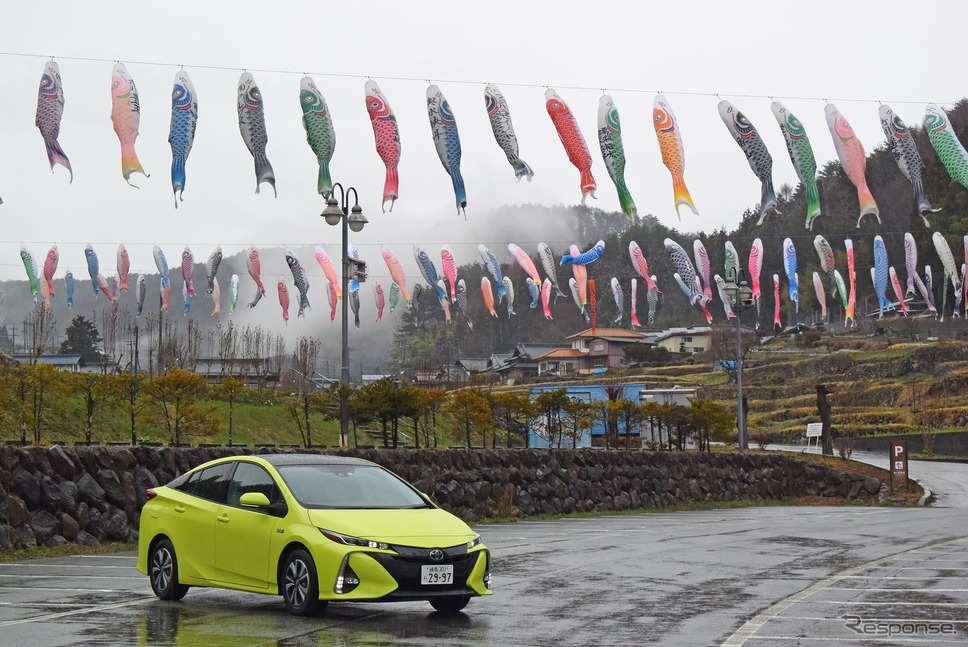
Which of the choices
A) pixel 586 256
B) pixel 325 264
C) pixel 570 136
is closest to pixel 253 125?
pixel 570 136

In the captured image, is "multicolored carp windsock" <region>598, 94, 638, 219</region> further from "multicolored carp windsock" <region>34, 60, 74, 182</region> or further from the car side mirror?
the car side mirror

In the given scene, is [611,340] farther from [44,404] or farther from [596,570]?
[596,570]

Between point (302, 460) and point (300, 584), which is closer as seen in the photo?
point (300, 584)

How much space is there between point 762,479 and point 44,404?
24446 mm

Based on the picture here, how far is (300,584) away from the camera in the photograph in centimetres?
940

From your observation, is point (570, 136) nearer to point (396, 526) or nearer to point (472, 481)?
point (472, 481)

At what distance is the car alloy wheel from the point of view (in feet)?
30.3

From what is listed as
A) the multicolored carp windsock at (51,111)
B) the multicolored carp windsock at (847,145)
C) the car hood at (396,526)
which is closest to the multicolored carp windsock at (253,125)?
the multicolored carp windsock at (51,111)

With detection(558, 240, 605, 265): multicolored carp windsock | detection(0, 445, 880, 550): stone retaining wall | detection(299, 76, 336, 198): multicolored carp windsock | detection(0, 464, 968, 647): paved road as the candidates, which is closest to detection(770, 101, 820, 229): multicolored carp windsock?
detection(0, 445, 880, 550): stone retaining wall

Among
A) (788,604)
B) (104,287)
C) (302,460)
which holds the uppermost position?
(104,287)

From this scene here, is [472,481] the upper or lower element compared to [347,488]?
lower

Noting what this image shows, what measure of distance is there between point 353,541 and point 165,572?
8.23 feet

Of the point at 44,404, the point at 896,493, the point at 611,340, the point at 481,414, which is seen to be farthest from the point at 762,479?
the point at 611,340

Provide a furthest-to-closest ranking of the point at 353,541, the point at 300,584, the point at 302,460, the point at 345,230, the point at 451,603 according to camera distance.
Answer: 1. the point at 345,230
2. the point at 302,460
3. the point at 451,603
4. the point at 300,584
5. the point at 353,541
